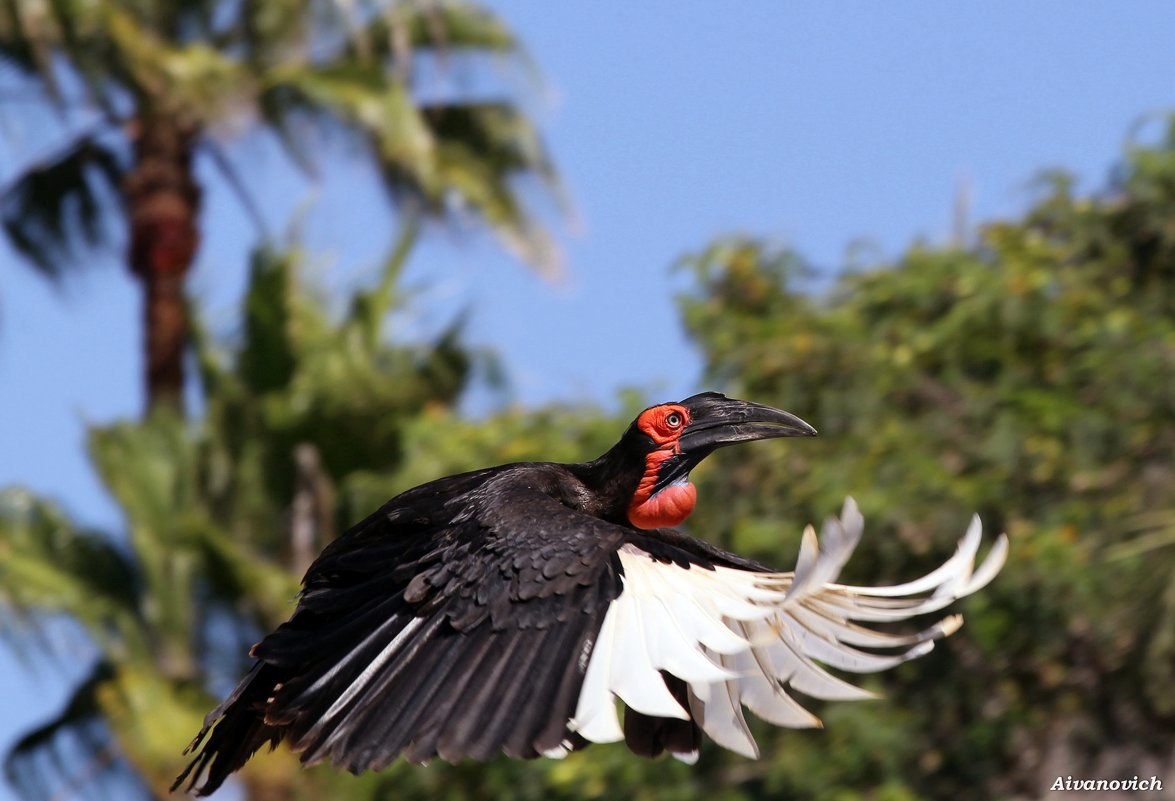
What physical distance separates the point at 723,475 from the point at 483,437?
1117 mm

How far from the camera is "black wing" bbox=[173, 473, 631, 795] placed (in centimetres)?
370

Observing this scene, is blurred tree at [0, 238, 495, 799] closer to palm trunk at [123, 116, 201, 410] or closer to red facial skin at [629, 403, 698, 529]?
palm trunk at [123, 116, 201, 410]

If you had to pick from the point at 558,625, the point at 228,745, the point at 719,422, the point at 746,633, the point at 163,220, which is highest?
the point at 163,220

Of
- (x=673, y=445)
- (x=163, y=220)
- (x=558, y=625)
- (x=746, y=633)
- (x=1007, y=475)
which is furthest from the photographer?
(x=163, y=220)

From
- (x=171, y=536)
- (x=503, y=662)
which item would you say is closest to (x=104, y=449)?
(x=171, y=536)

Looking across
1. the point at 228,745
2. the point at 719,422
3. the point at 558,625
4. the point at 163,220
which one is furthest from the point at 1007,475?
the point at 163,220

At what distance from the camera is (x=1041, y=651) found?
276 inches

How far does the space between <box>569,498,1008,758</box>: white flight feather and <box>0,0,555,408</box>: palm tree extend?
6015mm

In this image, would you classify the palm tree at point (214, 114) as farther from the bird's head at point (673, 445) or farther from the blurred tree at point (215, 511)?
the bird's head at point (673, 445)

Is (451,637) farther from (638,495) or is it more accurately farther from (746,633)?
(638,495)

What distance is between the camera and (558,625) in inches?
151

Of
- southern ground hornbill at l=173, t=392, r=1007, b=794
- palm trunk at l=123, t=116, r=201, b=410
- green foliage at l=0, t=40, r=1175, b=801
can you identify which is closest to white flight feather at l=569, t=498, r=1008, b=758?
southern ground hornbill at l=173, t=392, r=1007, b=794

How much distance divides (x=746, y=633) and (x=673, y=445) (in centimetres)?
49

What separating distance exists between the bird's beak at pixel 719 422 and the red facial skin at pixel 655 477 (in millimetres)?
26
